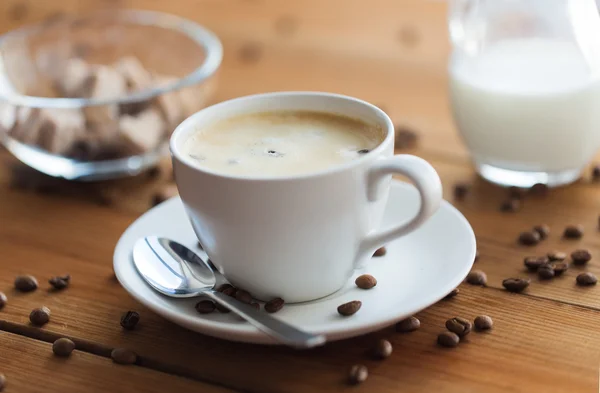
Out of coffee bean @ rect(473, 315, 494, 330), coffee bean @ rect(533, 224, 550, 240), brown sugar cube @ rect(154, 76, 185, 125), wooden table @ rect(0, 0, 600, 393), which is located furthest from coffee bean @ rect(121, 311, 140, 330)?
coffee bean @ rect(533, 224, 550, 240)

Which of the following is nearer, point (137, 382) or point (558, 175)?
point (137, 382)

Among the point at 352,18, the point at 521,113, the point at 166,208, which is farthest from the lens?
the point at 352,18

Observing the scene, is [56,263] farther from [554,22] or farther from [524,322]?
[554,22]

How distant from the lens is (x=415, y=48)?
2189mm

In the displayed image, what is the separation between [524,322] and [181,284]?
492 mm

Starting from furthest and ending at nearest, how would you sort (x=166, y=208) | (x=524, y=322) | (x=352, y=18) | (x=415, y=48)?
1. (x=352, y=18)
2. (x=415, y=48)
3. (x=166, y=208)
4. (x=524, y=322)

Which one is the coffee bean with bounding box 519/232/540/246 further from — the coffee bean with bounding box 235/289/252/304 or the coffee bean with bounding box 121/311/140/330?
the coffee bean with bounding box 121/311/140/330

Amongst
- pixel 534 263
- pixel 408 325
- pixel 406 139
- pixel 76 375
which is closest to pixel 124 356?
pixel 76 375

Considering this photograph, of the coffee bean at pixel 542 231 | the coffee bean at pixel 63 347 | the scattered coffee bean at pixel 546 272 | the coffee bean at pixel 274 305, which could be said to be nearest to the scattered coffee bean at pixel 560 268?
the scattered coffee bean at pixel 546 272

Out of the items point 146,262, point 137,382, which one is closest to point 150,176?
point 146,262

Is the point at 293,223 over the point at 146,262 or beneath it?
over

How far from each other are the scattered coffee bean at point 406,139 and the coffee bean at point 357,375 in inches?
30.0

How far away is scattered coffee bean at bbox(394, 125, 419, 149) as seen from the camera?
5.53ft

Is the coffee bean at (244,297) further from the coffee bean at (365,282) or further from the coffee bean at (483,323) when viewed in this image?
the coffee bean at (483,323)
